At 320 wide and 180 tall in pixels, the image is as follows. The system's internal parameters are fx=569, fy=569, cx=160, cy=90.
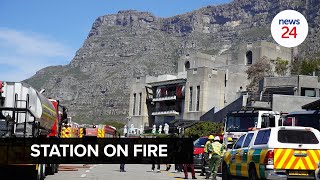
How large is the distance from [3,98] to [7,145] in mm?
2682

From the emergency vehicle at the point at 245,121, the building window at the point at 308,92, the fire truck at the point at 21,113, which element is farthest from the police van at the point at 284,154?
the building window at the point at 308,92

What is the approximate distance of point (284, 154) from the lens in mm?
15352

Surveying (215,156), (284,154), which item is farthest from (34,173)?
(284,154)

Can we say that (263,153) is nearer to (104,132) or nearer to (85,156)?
(85,156)

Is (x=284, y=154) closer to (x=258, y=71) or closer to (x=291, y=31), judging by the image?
(x=291, y=31)

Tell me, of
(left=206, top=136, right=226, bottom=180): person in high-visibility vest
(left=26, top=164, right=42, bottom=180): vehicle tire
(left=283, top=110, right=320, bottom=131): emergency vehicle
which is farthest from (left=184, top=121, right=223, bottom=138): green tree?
(left=26, top=164, right=42, bottom=180): vehicle tire

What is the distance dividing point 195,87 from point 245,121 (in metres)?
67.6

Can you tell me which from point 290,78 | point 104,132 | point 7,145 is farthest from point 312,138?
point 290,78

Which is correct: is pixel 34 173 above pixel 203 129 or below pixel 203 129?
below

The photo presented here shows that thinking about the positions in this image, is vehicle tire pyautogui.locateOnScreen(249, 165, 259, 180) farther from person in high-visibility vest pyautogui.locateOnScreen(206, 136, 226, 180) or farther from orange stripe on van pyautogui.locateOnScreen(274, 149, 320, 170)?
person in high-visibility vest pyautogui.locateOnScreen(206, 136, 226, 180)

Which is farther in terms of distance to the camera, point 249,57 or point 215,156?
point 249,57

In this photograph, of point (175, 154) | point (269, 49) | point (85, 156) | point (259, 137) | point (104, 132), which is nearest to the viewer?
point (85, 156)

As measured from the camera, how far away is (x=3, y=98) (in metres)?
17.1

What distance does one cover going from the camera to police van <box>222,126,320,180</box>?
15273mm
